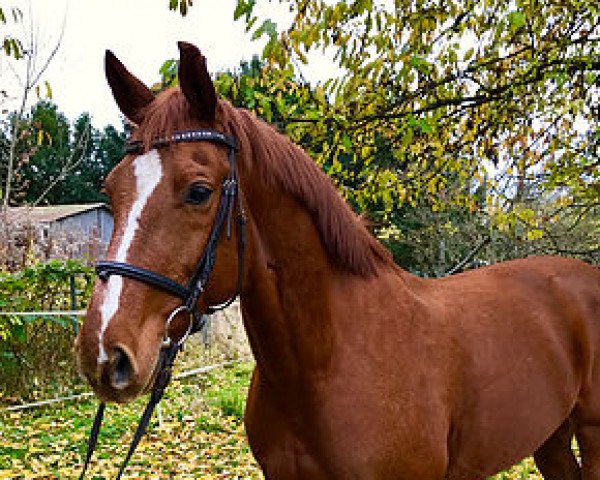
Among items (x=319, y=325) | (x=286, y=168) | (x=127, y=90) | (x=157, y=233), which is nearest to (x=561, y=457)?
(x=319, y=325)

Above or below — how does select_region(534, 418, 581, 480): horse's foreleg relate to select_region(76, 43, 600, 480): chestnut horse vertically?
below

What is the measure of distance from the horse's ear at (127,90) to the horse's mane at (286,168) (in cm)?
9

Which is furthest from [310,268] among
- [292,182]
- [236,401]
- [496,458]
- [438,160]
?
[236,401]

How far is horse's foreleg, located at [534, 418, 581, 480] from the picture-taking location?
2.81 meters

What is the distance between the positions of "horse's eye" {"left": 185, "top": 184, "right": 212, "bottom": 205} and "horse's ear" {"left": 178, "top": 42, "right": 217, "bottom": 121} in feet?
0.80

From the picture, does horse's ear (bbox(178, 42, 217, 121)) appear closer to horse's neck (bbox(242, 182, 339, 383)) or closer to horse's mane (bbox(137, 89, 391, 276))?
horse's mane (bbox(137, 89, 391, 276))

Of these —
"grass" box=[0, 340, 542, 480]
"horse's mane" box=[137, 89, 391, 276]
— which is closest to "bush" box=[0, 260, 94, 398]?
"grass" box=[0, 340, 542, 480]

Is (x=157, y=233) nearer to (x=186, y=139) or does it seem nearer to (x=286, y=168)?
(x=186, y=139)

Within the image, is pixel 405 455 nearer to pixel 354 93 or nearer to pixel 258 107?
pixel 258 107

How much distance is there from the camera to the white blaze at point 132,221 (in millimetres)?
1245

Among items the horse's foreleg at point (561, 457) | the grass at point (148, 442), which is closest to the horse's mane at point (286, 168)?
the horse's foreleg at point (561, 457)

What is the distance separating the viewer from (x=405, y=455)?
69.7 inches

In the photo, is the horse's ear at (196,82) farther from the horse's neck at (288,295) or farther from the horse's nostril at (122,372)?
the horse's nostril at (122,372)

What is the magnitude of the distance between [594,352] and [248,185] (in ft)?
6.52
